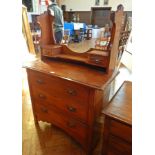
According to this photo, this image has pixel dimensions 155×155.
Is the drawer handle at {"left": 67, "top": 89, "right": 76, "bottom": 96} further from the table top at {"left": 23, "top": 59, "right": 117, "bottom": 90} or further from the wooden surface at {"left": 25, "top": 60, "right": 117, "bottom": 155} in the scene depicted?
the table top at {"left": 23, "top": 59, "right": 117, "bottom": 90}

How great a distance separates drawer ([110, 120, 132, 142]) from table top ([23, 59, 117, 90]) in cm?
24

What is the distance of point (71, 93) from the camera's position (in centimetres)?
114

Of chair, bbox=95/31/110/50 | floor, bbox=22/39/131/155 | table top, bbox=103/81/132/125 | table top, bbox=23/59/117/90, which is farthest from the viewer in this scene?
floor, bbox=22/39/131/155

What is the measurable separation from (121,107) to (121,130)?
0.13m

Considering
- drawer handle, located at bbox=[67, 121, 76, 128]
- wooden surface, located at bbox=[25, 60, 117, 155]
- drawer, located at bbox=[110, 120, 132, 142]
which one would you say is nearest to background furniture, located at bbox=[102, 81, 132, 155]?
drawer, located at bbox=[110, 120, 132, 142]

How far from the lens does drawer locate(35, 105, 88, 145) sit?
1.25 meters

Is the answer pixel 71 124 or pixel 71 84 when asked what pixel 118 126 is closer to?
pixel 71 84

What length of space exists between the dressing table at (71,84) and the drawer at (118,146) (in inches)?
8.9

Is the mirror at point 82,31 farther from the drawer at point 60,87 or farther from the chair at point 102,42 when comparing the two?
the drawer at point 60,87

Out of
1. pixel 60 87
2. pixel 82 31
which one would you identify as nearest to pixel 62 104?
pixel 60 87

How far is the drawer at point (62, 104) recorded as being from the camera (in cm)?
115
